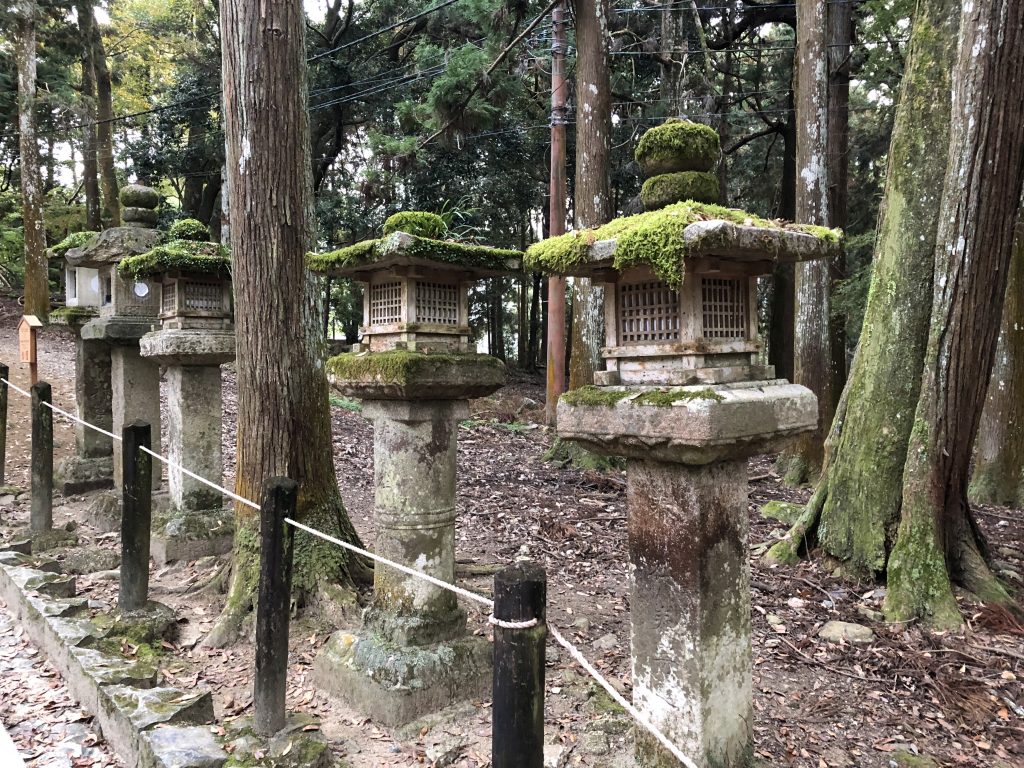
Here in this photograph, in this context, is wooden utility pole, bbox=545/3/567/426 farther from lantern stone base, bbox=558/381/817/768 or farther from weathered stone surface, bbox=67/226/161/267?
lantern stone base, bbox=558/381/817/768

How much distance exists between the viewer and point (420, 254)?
3.58m

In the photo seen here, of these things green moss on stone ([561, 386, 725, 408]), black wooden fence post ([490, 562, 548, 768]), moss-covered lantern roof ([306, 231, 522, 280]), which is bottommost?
black wooden fence post ([490, 562, 548, 768])

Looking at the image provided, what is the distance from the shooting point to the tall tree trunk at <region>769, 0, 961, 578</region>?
18.0ft

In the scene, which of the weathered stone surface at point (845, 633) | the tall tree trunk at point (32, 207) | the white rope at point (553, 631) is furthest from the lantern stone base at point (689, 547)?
the tall tree trunk at point (32, 207)

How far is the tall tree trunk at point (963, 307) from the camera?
4867 mm

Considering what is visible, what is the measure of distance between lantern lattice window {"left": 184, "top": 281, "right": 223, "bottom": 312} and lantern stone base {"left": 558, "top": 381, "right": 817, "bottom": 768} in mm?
4442

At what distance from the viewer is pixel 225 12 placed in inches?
193

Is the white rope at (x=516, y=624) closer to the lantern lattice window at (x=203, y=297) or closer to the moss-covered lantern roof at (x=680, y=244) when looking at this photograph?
the moss-covered lantern roof at (x=680, y=244)

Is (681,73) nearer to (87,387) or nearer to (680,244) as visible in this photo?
(87,387)

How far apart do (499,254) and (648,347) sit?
1289 mm

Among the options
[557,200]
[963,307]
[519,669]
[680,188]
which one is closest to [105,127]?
[557,200]

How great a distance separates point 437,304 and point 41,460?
184 inches

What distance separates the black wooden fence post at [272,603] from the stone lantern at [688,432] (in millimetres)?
1428

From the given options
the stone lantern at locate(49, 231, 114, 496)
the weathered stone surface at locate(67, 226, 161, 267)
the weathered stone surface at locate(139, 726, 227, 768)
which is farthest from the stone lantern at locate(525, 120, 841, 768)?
the stone lantern at locate(49, 231, 114, 496)
